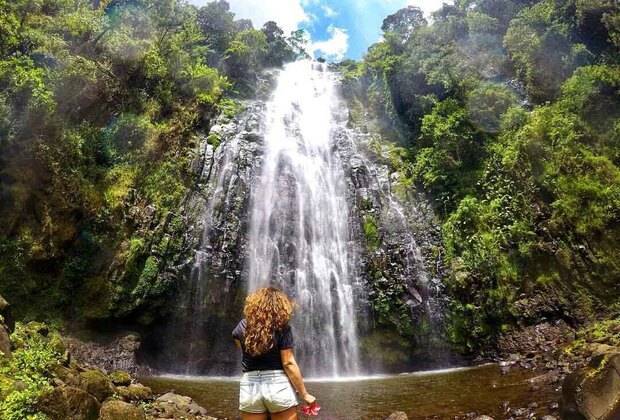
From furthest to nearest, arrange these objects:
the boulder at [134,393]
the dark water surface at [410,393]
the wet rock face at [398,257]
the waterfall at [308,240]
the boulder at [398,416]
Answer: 1. the wet rock face at [398,257]
2. the waterfall at [308,240]
3. the dark water surface at [410,393]
4. the boulder at [134,393]
5. the boulder at [398,416]

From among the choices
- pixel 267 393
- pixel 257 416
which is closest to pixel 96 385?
pixel 257 416

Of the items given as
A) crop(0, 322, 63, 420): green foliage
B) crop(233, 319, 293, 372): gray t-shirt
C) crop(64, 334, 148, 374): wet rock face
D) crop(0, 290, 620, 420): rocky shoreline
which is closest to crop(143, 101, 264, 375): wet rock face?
crop(64, 334, 148, 374): wet rock face

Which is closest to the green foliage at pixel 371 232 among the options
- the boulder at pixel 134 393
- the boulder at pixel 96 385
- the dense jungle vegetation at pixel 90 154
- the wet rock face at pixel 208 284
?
the wet rock face at pixel 208 284

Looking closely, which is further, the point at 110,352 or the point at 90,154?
the point at 90,154

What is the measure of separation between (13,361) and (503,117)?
1946 cm

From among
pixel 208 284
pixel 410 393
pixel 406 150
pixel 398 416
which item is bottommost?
pixel 398 416

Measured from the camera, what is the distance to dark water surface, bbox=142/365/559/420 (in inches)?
395

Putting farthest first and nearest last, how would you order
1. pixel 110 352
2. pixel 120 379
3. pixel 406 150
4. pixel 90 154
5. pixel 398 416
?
pixel 406 150
pixel 90 154
pixel 110 352
pixel 120 379
pixel 398 416

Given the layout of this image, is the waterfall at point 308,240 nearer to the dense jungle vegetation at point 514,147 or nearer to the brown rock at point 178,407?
the dense jungle vegetation at point 514,147

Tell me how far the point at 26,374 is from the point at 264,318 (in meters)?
4.42

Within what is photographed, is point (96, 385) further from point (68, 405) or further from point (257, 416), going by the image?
point (257, 416)

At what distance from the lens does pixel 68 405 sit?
6.39m

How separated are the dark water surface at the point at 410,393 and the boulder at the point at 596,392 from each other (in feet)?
5.01

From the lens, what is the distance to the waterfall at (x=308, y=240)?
52.8 feet
